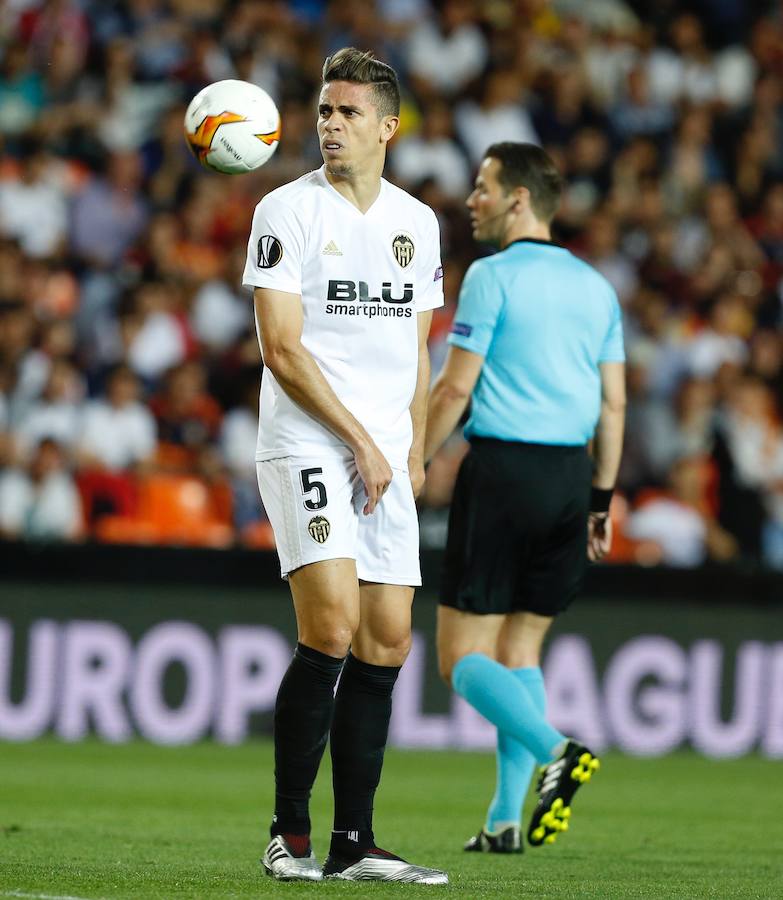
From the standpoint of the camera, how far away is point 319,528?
5.14 metres

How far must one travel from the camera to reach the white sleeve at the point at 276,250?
16.9 ft

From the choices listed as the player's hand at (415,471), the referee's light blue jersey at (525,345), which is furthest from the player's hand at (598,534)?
the player's hand at (415,471)

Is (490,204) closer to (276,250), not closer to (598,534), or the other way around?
(598,534)

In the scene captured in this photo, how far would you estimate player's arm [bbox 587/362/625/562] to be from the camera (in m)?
6.78

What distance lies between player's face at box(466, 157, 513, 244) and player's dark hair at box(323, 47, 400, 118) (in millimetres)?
1311

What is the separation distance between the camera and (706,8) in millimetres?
17516

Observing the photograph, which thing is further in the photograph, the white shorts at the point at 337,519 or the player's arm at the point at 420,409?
the player's arm at the point at 420,409

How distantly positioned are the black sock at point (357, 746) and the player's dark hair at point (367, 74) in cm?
164

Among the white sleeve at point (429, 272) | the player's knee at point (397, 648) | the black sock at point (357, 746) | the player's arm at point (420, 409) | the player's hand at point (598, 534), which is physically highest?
the white sleeve at point (429, 272)

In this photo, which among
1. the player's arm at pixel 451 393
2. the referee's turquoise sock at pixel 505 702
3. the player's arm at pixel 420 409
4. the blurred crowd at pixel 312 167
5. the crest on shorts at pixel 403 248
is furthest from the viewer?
the blurred crowd at pixel 312 167

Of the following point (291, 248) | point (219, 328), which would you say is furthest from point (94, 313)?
point (291, 248)

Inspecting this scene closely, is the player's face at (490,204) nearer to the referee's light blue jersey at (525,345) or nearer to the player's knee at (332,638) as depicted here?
the referee's light blue jersey at (525,345)

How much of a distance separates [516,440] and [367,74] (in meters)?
1.68

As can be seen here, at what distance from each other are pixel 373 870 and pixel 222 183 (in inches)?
356
